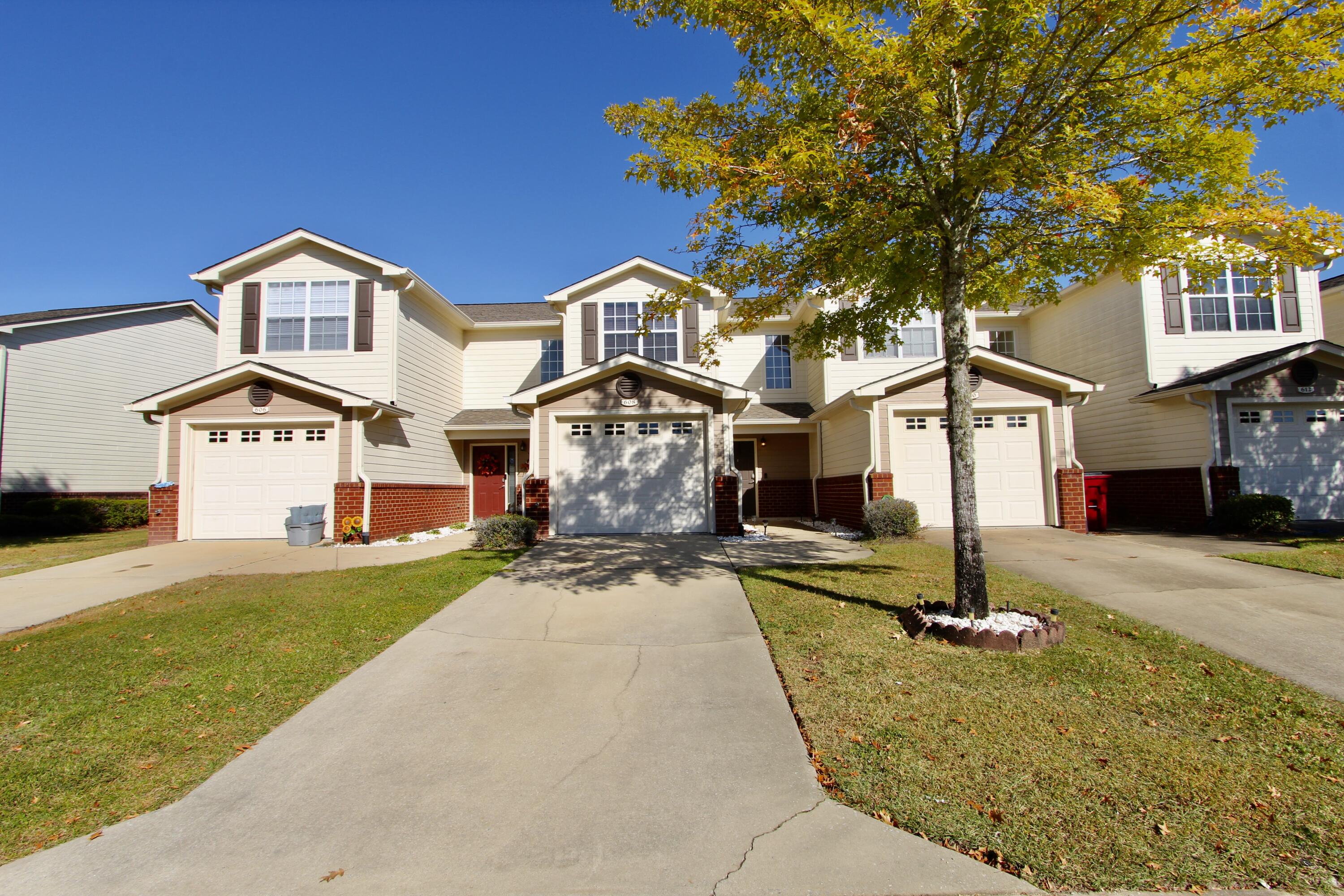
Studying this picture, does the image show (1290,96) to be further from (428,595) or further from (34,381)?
(34,381)

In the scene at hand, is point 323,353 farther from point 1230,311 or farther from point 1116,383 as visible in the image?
point 1230,311

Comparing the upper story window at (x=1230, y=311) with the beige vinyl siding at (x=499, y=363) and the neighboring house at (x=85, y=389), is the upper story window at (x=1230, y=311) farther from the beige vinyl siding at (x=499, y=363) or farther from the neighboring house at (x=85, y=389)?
the neighboring house at (x=85, y=389)

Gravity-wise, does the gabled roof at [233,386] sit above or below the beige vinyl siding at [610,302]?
below

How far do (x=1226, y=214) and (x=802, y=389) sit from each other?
43.8 feet

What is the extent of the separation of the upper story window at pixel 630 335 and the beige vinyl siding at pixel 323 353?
5.30m

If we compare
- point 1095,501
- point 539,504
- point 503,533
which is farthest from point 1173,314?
point 503,533

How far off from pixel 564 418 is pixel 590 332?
168 inches

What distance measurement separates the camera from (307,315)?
51.2 ft

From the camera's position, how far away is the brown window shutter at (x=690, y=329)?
1683 centimetres

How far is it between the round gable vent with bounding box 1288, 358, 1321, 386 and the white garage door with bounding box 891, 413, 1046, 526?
5.05m

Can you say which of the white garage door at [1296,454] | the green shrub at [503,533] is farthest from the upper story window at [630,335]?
the white garage door at [1296,454]

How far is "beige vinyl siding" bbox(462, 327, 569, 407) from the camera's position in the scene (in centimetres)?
1897

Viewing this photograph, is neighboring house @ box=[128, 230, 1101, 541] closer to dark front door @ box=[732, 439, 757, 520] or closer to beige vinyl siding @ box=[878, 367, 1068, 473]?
beige vinyl siding @ box=[878, 367, 1068, 473]

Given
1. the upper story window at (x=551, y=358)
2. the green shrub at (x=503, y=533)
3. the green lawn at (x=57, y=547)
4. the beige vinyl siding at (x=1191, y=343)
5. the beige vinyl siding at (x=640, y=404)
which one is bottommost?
the green lawn at (x=57, y=547)
